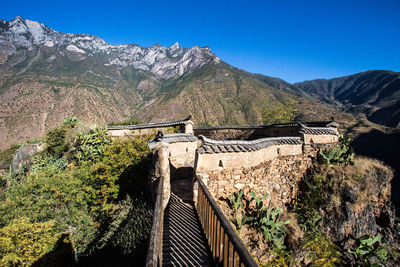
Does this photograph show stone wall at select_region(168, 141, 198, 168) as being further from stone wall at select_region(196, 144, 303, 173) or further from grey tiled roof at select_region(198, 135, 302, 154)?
stone wall at select_region(196, 144, 303, 173)

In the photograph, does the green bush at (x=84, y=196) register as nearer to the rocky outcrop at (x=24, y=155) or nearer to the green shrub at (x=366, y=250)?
the green shrub at (x=366, y=250)

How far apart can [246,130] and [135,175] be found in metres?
8.61

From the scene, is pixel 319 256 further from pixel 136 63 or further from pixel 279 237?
pixel 136 63

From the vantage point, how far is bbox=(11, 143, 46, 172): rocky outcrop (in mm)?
18609

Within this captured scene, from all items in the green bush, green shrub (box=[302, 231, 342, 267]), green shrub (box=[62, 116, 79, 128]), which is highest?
green shrub (box=[62, 116, 79, 128])

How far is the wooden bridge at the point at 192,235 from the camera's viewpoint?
2.21 metres

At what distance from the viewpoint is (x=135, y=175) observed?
7.98m

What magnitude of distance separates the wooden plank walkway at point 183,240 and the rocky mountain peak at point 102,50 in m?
121

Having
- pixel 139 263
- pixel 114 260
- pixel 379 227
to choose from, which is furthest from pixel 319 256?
pixel 114 260

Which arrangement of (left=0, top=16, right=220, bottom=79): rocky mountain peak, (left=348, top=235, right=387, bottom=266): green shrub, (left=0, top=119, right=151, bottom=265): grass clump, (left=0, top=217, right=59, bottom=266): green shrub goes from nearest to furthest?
1. (left=0, top=217, right=59, bottom=266): green shrub
2. (left=348, top=235, right=387, bottom=266): green shrub
3. (left=0, top=119, right=151, bottom=265): grass clump
4. (left=0, top=16, right=220, bottom=79): rocky mountain peak

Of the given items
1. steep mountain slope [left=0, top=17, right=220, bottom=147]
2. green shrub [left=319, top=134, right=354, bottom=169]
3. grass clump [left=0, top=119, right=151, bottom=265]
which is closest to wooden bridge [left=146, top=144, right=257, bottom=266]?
grass clump [left=0, top=119, right=151, bottom=265]

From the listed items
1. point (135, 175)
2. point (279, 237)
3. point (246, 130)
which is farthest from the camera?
point (246, 130)

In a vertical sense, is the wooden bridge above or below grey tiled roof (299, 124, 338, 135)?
below

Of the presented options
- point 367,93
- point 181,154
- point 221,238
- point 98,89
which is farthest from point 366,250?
point 367,93
